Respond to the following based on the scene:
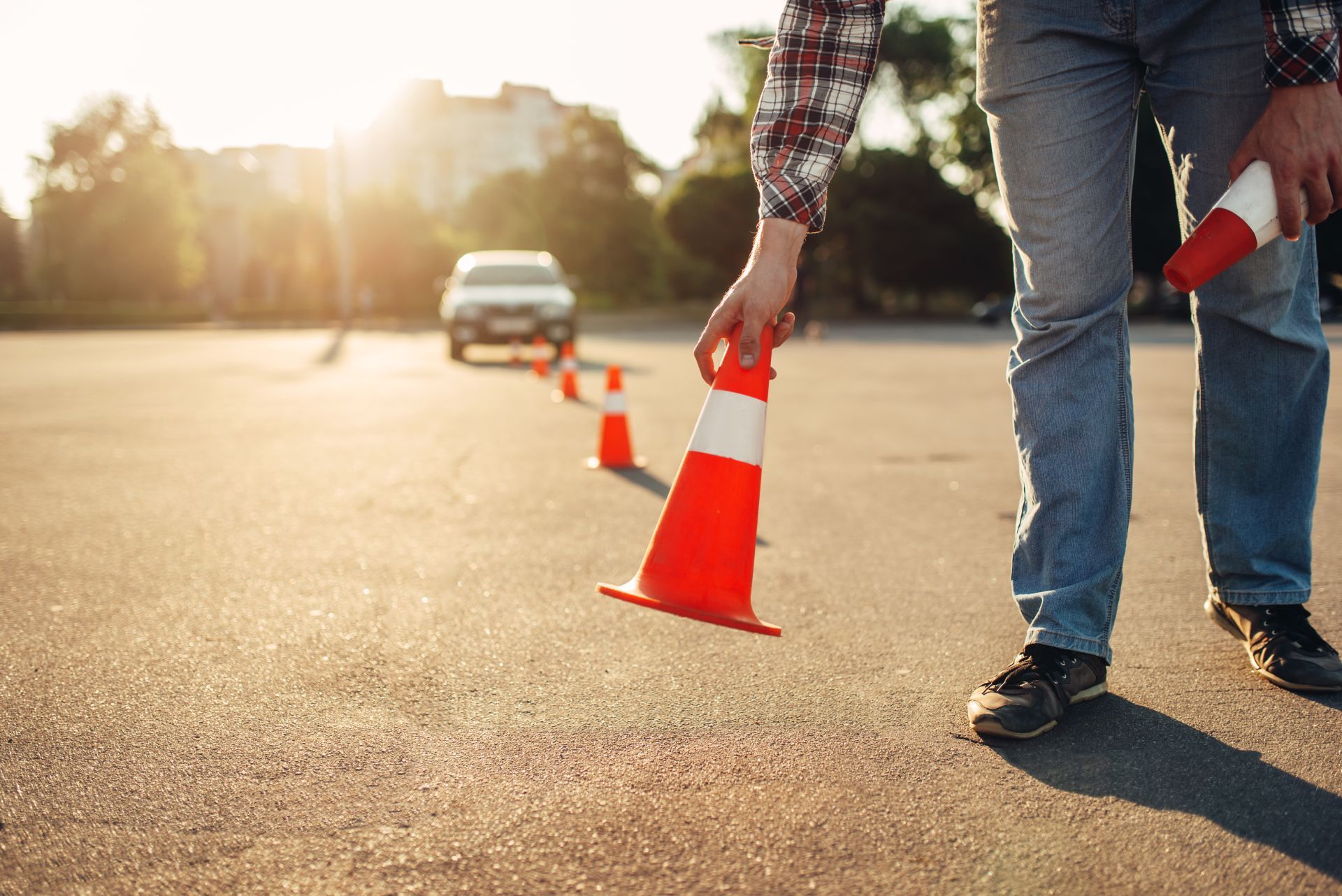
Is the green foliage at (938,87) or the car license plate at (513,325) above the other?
the green foliage at (938,87)

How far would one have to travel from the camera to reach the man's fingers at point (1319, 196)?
83.7 inches

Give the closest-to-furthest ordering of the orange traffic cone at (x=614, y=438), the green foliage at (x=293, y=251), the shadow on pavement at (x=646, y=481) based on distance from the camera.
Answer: the shadow on pavement at (x=646, y=481)
the orange traffic cone at (x=614, y=438)
the green foliage at (x=293, y=251)

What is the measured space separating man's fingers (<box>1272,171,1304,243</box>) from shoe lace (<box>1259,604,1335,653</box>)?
2.61ft

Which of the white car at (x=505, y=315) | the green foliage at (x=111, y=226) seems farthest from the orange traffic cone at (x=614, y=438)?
the green foliage at (x=111, y=226)

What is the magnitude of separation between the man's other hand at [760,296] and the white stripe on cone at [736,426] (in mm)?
82

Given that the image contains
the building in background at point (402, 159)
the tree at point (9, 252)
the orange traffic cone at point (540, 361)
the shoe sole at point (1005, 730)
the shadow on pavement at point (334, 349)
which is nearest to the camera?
the shoe sole at point (1005, 730)

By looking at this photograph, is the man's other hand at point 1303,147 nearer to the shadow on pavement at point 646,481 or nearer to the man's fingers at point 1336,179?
the man's fingers at point 1336,179

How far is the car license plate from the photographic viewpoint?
55.4ft

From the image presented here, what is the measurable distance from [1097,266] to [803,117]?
2.14 ft

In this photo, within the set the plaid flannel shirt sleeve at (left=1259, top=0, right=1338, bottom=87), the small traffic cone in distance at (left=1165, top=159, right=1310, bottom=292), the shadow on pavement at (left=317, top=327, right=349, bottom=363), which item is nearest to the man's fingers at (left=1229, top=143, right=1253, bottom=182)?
the small traffic cone in distance at (left=1165, top=159, right=1310, bottom=292)

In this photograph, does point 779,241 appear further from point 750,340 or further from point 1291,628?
point 1291,628

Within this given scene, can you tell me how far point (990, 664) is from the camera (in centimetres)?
255

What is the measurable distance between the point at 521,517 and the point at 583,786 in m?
2.79

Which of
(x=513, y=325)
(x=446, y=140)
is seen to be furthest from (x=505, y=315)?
(x=446, y=140)
